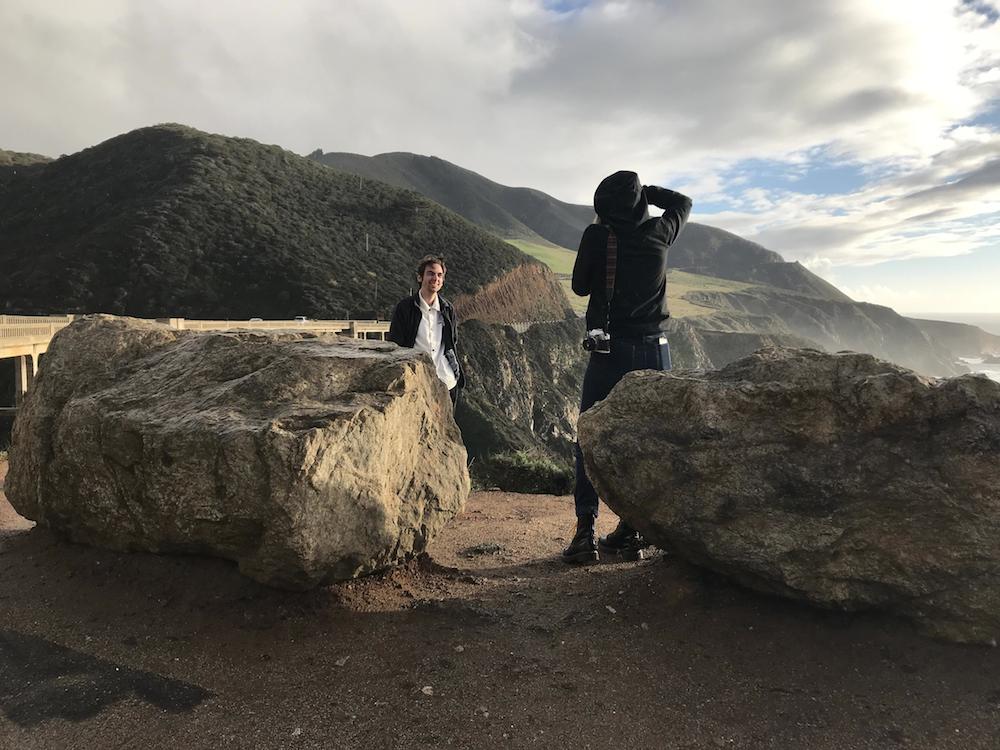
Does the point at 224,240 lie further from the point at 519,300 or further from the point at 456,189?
the point at 456,189

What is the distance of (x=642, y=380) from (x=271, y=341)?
8.14 ft

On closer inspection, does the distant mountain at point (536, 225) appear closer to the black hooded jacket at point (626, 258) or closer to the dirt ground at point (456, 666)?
the black hooded jacket at point (626, 258)

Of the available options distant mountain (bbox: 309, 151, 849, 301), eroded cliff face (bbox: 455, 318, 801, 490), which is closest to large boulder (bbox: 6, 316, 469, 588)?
eroded cliff face (bbox: 455, 318, 801, 490)

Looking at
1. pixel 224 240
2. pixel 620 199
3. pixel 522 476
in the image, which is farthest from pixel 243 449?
pixel 224 240

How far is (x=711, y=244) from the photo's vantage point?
193000 millimetres

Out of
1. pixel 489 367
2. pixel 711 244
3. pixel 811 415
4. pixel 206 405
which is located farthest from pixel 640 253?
pixel 711 244

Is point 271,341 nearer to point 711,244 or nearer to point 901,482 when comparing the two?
point 901,482

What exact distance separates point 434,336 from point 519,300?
153 feet

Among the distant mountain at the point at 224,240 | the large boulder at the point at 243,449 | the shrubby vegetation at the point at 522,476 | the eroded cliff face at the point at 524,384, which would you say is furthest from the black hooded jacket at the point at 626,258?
the distant mountain at the point at 224,240

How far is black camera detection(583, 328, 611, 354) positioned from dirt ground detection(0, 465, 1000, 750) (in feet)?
4.87

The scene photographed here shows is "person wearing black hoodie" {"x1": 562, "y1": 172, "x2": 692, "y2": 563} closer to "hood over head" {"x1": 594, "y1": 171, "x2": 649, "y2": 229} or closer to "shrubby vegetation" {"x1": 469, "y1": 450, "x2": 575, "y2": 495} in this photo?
"hood over head" {"x1": 594, "y1": 171, "x2": 649, "y2": 229}

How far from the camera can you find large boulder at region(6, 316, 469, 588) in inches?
120

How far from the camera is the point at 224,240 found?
133 feet

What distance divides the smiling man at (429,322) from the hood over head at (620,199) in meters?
1.73
